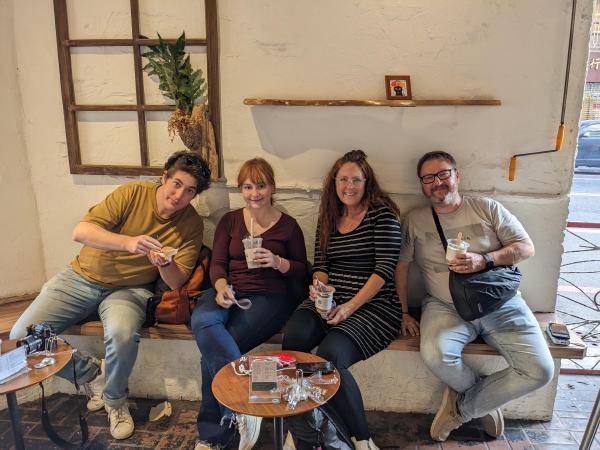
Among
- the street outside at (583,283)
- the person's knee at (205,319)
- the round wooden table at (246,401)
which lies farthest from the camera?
the street outside at (583,283)

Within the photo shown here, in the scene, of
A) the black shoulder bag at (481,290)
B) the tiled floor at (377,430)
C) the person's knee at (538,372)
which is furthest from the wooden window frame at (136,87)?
the person's knee at (538,372)

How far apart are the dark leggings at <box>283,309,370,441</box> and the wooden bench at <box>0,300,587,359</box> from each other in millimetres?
208

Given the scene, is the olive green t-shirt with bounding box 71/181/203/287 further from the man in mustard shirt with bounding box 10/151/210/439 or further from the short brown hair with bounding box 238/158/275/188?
the short brown hair with bounding box 238/158/275/188

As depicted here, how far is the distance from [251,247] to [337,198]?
613mm

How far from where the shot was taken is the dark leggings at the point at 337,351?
2170mm

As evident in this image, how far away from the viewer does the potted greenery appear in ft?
9.12

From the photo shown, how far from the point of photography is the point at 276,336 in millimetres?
2570

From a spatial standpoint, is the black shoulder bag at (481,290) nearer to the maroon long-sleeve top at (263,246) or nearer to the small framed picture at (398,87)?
the maroon long-sleeve top at (263,246)

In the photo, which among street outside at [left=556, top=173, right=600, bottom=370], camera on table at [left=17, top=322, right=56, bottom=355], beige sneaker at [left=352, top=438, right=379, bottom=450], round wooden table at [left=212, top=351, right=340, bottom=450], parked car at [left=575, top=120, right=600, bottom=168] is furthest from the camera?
parked car at [left=575, top=120, right=600, bottom=168]

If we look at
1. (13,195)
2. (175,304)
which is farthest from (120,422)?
(13,195)

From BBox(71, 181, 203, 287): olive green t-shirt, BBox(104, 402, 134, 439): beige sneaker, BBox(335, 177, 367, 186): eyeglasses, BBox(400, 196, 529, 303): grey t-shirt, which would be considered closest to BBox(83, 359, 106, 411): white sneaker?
BBox(104, 402, 134, 439): beige sneaker

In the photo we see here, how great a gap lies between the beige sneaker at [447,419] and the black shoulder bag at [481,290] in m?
0.48

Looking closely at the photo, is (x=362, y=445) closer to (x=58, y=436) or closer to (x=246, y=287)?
(x=246, y=287)

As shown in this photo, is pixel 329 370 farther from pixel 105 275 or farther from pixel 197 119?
pixel 197 119
